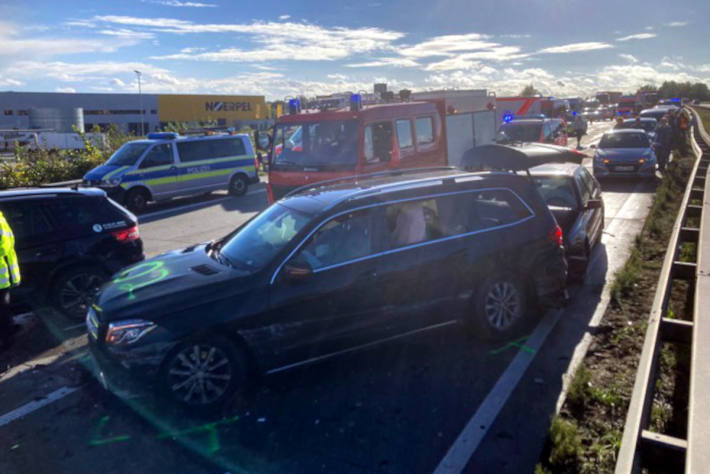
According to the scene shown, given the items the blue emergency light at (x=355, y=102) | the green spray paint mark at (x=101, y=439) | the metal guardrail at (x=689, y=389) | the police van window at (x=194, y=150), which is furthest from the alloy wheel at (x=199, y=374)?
the police van window at (x=194, y=150)

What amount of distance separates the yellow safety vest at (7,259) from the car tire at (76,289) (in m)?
0.93

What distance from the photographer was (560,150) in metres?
10.9

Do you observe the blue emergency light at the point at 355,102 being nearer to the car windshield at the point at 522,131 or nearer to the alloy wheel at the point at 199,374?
the alloy wheel at the point at 199,374

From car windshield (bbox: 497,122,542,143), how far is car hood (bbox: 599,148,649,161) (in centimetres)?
293

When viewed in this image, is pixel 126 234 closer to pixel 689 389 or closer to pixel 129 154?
pixel 689 389

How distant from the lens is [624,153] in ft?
54.1

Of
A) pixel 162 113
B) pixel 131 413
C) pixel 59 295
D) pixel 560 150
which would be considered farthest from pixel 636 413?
pixel 162 113

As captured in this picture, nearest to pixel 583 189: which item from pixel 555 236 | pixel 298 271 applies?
pixel 555 236

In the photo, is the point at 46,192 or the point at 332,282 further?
the point at 46,192

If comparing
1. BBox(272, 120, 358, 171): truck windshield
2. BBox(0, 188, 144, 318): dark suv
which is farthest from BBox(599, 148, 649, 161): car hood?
BBox(0, 188, 144, 318): dark suv

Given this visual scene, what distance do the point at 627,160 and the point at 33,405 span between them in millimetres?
15857

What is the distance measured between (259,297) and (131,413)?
1.40 m

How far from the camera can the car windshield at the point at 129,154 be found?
49.5 feet

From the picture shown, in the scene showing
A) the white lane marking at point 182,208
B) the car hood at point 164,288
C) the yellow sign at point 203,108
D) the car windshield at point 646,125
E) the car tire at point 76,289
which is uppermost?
the yellow sign at point 203,108
